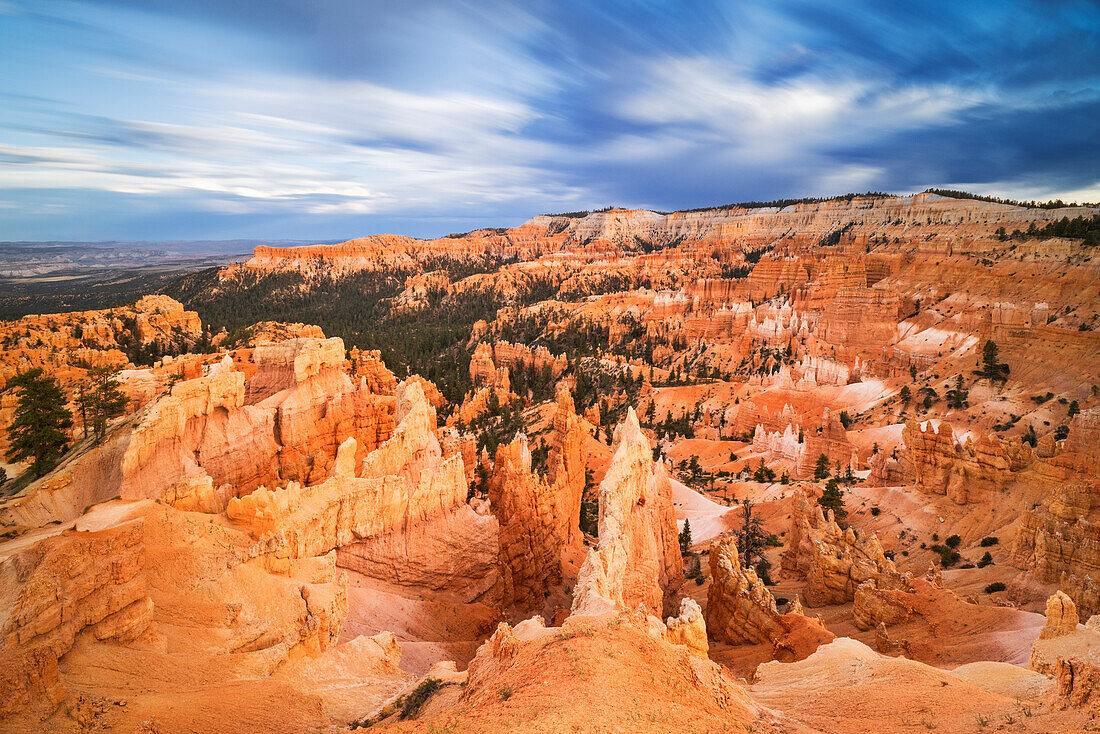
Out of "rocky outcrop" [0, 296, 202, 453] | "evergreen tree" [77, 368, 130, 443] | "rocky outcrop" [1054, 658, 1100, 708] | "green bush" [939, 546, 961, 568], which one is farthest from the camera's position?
"rocky outcrop" [0, 296, 202, 453]

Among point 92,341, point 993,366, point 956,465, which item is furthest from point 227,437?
point 993,366

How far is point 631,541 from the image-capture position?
53.3 ft

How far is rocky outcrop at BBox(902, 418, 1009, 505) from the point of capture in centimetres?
2388

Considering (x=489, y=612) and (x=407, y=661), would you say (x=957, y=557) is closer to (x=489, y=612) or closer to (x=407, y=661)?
(x=489, y=612)

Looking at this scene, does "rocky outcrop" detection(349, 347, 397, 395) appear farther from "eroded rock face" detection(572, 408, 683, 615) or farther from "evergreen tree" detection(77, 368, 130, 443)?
"eroded rock face" detection(572, 408, 683, 615)

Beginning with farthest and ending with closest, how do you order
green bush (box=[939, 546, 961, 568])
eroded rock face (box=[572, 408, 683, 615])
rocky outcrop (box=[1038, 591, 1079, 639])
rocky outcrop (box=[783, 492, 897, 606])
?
green bush (box=[939, 546, 961, 568])
rocky outcrop (box=[783, 492, 897, 606])
eroded rock face (box=[572, 408, 683, 615])
rocky outcrop (box=[1038, 591, 1079, 639])

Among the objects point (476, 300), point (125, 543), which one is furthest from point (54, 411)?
point (476, 300)

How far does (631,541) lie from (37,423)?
73.0 ft

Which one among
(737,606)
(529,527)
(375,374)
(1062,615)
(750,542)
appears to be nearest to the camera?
(1062,615)

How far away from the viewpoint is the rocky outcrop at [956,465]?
2388 centimetres

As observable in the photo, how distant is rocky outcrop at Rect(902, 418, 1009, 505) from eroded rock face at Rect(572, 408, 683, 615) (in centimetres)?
1445

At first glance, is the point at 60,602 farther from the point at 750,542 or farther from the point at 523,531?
the point at 750,542

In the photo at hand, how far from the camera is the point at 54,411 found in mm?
20172

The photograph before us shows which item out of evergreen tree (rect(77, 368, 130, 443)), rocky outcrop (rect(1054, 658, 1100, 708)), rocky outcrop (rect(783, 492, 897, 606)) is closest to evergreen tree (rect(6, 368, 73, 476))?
evergreen tree (rect(77, 368, 130, 443))
